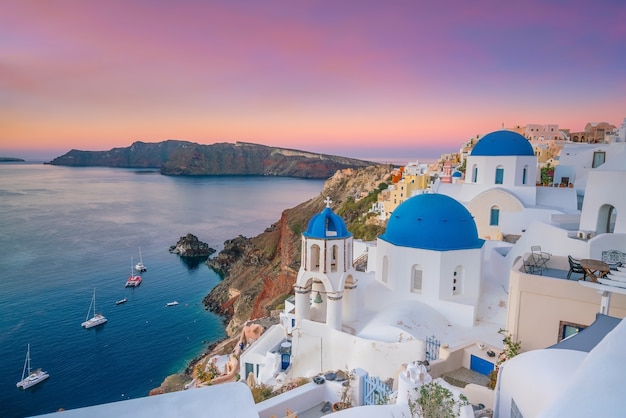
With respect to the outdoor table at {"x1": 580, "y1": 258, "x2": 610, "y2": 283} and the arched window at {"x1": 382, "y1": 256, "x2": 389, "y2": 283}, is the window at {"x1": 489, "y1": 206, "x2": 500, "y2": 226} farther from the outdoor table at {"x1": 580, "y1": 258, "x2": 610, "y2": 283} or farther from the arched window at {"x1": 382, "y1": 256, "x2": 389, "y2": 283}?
the outdoor table at {"x1": 580, "y1": 258, "x2": 610, "y2": 283}

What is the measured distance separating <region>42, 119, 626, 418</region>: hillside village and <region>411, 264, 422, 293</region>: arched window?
5cm

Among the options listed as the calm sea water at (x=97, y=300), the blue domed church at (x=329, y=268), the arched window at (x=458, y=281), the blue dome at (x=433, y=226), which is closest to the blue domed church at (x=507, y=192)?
the blue dome at (x=433, y=226)

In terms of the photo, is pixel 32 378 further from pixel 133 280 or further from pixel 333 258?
pixel 333 258

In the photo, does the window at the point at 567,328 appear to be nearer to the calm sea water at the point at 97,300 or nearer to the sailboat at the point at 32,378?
the calm sea water at the point at 97,300

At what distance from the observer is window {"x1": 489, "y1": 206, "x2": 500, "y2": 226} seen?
20.8 meters

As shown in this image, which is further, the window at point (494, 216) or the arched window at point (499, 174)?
the arched window at point (499, 174)

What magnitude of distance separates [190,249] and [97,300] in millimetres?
17322

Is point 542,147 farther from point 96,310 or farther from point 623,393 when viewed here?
point 96,310

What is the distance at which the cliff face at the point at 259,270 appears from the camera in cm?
3512

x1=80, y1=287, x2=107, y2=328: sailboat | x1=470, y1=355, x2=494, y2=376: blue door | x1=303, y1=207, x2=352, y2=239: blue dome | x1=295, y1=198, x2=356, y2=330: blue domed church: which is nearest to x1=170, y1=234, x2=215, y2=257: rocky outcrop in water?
x1=80, y1=287, x2=107, y2=328: sailboat

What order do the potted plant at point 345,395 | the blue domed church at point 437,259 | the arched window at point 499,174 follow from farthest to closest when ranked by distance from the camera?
the arched window at point 499,174, the blue domed church at point 437,259, the potted plant at point 345,395

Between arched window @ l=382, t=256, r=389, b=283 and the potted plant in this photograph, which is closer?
the potted plant

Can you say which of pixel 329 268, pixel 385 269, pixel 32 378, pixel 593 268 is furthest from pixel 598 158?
pixel 32 378

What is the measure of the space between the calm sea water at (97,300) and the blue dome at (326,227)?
65.2 feet
